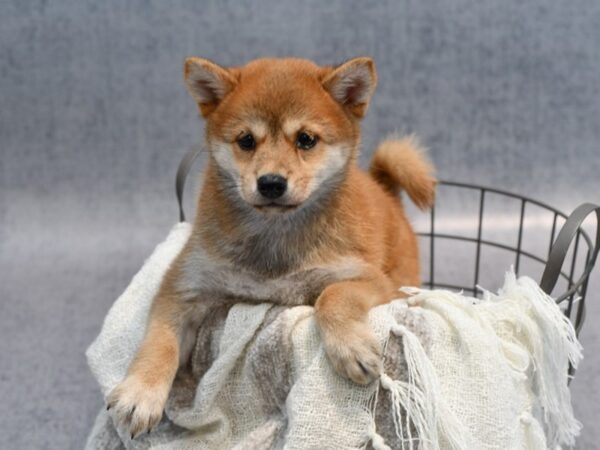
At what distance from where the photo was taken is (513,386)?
55.6 inches

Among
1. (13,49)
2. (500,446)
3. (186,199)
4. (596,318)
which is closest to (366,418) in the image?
(500,446)

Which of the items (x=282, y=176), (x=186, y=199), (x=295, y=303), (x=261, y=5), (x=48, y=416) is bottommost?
(x=48, y=416)

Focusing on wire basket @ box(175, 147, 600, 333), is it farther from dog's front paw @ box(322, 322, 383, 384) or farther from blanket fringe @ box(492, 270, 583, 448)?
dog's front paw @ box(322, 322, 383, 384)

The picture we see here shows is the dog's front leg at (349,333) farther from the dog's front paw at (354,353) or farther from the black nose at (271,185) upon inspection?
the black nose at (271,185)

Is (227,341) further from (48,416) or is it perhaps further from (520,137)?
(520,137)

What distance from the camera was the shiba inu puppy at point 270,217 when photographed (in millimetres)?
1424

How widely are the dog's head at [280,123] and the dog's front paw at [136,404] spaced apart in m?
0.39

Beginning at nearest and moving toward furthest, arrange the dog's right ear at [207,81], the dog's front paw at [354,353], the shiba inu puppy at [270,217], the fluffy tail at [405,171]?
the dog's front paw at [354,353], the shiba inu puppy at [270,217], the dog's right ear at [207,81], the fluffy tail at [405,171]

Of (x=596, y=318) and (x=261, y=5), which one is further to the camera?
(x=261, y=5)

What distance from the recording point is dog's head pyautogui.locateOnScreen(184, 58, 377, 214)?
143cm

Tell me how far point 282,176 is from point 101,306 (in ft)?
4.36

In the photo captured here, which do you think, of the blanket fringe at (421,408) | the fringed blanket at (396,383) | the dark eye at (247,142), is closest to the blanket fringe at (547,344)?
the fringed blanket at (396,383)

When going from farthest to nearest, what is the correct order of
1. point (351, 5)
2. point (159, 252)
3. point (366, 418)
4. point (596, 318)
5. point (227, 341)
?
point (351, 5), point (596, 318), point (159, 252), point (227, 341), point (366, 418)

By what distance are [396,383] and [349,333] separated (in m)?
0.12
